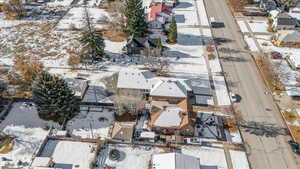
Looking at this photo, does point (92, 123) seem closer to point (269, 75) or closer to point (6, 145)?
point (6, 145)

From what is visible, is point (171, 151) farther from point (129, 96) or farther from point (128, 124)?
point (129, 96)

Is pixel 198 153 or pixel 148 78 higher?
pixel 148 78

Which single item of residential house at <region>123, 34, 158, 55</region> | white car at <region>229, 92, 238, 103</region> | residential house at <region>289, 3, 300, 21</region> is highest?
residential house at <region>289, 3, 300, 21</region>

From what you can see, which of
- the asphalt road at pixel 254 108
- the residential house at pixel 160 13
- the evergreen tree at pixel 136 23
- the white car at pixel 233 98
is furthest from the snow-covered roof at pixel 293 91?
the residential house at pixel 160 13

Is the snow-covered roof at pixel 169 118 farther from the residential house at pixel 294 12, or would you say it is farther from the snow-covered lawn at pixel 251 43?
the residential house at pixel 294 12

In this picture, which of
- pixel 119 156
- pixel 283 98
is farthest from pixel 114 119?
pixel 283 98

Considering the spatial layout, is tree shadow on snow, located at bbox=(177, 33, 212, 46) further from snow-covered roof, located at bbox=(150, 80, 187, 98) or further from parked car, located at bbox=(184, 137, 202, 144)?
parked car, located at bbox=(184, 137, 202, 144)

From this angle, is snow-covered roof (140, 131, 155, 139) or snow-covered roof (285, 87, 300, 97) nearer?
snow-covered roof (140, 131, 155, 139)

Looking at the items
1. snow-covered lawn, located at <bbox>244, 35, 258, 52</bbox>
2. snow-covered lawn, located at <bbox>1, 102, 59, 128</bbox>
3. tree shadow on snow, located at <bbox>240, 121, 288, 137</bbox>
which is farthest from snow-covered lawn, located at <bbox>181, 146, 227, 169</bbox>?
snow-covered lawn, located at <bbox>244, 35, 258, 52</bbox>
